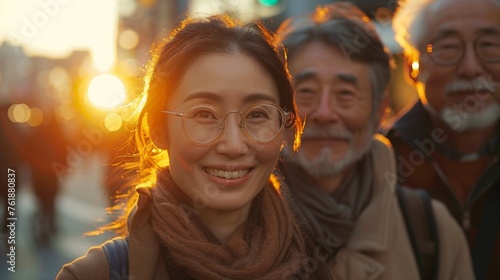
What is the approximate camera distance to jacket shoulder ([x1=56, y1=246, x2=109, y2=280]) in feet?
6.95

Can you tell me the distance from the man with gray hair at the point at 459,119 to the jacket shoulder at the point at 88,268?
1930 millimetres

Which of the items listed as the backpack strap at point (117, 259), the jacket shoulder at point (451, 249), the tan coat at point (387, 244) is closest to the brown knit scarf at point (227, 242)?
the backpack strap at point (117, 259)

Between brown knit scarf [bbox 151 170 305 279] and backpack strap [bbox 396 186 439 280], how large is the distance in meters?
0.86

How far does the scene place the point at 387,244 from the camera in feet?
10.1

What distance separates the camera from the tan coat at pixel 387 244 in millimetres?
3027

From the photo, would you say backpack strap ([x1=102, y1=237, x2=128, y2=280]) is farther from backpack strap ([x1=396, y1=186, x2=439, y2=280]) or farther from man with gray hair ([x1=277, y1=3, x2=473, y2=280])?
backpack strap ([x1=396, y1=186, x2=439, y2=280])

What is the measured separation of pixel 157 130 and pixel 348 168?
1.13 m

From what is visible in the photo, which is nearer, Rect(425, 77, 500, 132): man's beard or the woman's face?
the woman's face

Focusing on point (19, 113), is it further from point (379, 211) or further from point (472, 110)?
point (379, 211)

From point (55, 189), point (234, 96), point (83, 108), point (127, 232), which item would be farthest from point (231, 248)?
point (83, 108)

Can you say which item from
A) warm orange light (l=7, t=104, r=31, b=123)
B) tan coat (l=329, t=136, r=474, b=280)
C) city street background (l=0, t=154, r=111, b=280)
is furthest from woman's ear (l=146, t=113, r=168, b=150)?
warm orange light (l=7, t=104, r=31, b=123)

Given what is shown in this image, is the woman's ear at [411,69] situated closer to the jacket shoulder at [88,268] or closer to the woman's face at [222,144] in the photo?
the woman's face at [222,144]

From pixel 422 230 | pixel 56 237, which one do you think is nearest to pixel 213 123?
pixel 422 230

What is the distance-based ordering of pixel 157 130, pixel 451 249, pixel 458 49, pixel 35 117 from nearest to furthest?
pixel 157 130, pixel 451 249, pixel 458 49, pixel 35 117
